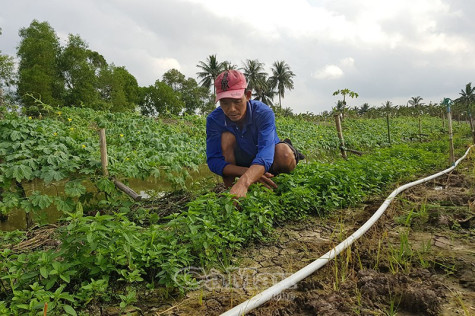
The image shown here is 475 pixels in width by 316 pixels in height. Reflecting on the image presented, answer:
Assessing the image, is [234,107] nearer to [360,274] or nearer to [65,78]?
[360,274]

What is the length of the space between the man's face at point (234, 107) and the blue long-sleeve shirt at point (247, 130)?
0.21 m

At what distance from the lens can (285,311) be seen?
149 cm

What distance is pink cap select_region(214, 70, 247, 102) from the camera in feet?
8.41

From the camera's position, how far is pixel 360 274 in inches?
68.7

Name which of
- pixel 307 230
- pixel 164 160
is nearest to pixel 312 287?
pixel 307 230

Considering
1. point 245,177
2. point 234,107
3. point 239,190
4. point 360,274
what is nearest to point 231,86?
point 234,107

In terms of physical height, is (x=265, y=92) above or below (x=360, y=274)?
above

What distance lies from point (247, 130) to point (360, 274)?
1.75 metres

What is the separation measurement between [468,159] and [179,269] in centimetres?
723

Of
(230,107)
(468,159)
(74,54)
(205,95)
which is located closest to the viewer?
(230,107)

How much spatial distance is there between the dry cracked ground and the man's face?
1100 mm

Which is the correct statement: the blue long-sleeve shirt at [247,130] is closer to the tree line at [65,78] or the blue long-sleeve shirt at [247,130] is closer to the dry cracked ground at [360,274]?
the dry cracked ground at [360,274]

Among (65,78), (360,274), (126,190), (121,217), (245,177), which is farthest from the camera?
(65,78)

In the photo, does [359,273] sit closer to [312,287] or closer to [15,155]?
[312,287]
